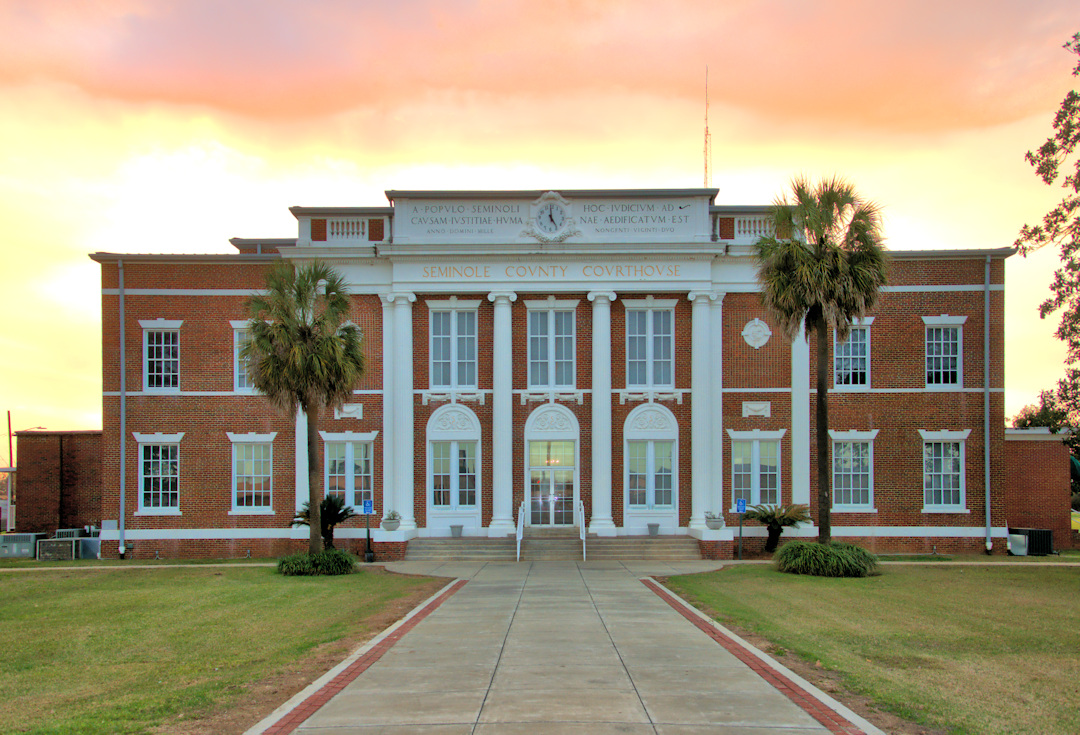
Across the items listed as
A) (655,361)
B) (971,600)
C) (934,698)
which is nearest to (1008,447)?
(655,361)

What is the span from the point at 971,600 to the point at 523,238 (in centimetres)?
1825

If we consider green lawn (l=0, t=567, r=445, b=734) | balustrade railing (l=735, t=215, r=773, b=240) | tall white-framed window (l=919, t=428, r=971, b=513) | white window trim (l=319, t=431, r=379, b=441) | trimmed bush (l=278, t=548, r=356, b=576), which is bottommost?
Answer: trimmed bush (l=278, t=548, r=356, b=576)

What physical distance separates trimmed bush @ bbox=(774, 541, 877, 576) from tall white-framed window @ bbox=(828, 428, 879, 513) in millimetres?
7311

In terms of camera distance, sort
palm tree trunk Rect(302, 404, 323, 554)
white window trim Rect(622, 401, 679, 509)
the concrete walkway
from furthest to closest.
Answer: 1. white window trim Rect(622, 401, 679, 509)
2. palm tree trunk Rect(302, 404, 323, 554)
3. the concrete walkway

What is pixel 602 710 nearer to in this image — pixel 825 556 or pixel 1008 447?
pixel 825 556

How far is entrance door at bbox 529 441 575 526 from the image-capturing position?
31141 millimetres

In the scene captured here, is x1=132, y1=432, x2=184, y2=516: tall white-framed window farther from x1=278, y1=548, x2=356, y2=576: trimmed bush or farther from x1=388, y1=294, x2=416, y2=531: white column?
x1=278, y1=548, x2=356, y2=576: trimmed bush

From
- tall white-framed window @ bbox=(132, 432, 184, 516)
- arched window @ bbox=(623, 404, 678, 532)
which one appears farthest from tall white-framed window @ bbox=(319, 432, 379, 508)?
arched window @ bbox=(623, 404, 678, 532)

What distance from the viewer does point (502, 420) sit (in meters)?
30.9

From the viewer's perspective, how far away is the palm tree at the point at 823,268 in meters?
23.9

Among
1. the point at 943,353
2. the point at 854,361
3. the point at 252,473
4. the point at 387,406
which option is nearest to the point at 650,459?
the point at 854,361

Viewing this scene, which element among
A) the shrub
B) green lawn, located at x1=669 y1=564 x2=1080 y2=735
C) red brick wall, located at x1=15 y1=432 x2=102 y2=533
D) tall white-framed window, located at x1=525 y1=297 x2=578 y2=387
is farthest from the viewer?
Result: red brick wall, located at x1=15 y1=432 x2=102 y2=533

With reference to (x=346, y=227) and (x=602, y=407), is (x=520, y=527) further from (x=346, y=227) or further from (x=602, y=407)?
(x=346, y=227)

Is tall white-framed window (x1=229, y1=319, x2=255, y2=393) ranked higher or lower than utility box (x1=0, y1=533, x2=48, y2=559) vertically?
higher
